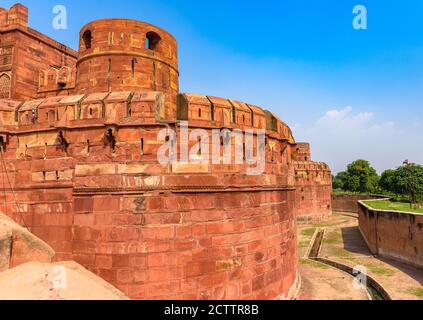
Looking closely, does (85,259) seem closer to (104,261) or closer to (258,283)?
(104,261)

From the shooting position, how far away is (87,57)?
9023 mm

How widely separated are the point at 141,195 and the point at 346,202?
143ft

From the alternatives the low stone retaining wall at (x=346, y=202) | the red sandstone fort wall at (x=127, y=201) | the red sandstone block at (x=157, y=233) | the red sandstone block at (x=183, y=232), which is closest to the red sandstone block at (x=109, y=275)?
the red sandstone fort wall at (x=127, y=201)

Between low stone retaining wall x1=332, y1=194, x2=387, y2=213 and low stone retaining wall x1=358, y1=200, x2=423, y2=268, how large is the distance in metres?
24.6

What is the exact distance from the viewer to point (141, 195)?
646 centimetres

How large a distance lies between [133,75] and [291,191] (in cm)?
615

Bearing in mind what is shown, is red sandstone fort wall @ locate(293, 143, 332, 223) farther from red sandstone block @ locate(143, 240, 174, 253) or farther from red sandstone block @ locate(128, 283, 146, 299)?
red sandstone block @ locate(128, 283, 146, 299)

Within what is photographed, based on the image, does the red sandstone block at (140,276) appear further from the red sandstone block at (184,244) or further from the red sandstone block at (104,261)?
the red sandstone block at (184,244)

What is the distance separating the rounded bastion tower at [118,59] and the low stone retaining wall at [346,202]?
41.1 metres

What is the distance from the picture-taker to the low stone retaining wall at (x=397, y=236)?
15.1 metres

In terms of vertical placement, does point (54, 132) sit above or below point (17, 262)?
above

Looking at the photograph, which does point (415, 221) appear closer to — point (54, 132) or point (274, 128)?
point (274, 128)

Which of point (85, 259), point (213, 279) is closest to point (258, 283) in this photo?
point (213, 279)

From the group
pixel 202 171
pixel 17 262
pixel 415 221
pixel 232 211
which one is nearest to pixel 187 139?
pixel 202 171
